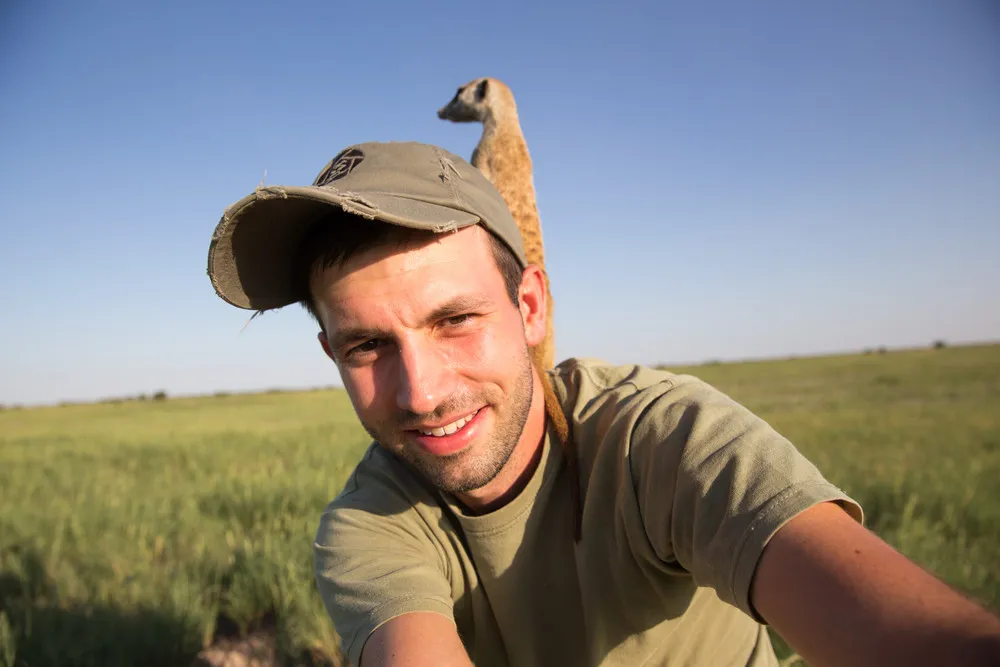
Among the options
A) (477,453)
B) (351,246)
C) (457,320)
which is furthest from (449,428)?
(351,246)

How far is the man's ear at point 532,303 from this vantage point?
178cm

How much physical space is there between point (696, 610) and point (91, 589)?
315cm

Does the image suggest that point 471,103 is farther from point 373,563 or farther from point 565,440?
point 373,563

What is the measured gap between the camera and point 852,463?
576 centimetres

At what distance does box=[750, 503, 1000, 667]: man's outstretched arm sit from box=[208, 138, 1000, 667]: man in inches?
4.5

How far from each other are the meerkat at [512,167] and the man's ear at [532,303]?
0.06 meters

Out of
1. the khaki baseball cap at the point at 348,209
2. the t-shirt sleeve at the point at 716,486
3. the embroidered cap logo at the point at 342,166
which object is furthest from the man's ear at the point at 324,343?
the t-shirt sleeve at the point at 716,486

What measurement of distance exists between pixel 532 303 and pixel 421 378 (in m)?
0.52

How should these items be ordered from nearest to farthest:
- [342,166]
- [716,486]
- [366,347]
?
[716,486]
[366,347]
[342,166]

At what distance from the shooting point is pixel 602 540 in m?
1.48

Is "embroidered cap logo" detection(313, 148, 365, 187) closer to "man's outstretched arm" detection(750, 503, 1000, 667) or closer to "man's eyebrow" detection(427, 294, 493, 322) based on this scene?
"man's eyebrow" detection(427, 294, 493, 322)

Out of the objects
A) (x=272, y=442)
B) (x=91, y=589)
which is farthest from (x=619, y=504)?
(x=272, y=442)

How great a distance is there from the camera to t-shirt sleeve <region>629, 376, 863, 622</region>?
3.19ft

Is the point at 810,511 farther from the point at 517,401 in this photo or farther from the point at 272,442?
the point at 272,442
